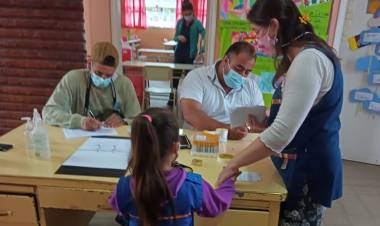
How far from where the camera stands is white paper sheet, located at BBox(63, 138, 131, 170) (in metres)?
1.34

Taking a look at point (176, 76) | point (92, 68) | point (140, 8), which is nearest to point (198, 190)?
point (92, 68)

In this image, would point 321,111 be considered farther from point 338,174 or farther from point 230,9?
point 230,9

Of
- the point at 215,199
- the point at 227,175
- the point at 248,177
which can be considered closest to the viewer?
the point at 215,199

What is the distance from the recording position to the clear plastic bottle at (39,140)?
1.36 metres

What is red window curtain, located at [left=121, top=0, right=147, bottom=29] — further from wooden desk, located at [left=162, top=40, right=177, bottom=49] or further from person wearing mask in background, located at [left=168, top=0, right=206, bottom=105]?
person wearing mask in background, located at [left=168, top=0, right=206, bottom=105]

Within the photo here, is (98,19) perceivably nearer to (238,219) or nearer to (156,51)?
(238,219)

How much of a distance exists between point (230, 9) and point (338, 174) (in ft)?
7.28

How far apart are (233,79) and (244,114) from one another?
0.28m

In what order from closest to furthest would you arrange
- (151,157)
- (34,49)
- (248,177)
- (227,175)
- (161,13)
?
(151,157) → (227,175) → (248,177) → (34,49) → (161,13)

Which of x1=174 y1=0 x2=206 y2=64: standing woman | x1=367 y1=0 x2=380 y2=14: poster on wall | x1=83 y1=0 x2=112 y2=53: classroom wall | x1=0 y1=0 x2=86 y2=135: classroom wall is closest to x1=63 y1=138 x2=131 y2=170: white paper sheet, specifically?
x1=0 y1=0 x2=86 y2=135: classroom wall

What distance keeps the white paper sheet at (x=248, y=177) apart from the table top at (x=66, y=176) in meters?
0.02

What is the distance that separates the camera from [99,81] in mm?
2027

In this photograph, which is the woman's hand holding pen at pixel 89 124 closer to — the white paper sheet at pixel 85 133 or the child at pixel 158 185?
the white paper sheet at pixel 85 133

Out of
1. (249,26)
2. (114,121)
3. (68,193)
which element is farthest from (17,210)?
(249,26)
